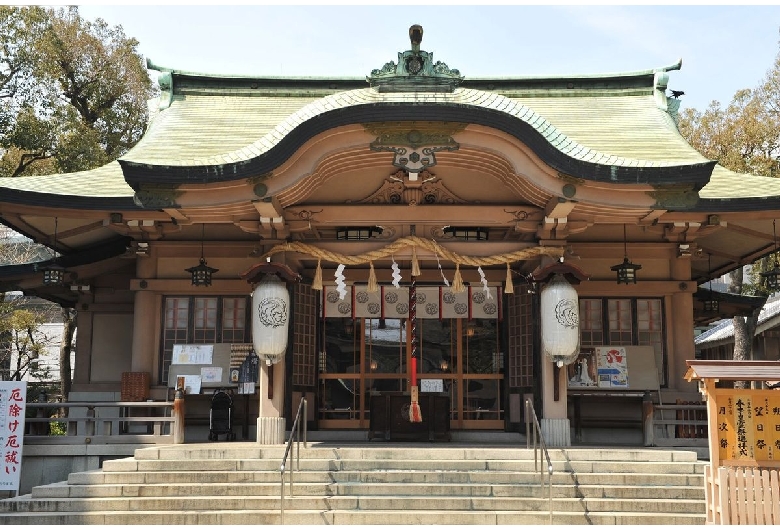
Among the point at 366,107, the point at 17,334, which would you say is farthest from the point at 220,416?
the point at 17,334

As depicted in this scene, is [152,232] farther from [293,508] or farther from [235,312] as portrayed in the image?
[293,508]

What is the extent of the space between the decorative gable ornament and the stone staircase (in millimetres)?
5438

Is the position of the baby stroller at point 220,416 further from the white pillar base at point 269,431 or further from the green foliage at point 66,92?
the green foliage at point 66,92

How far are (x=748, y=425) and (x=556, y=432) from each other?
11.8ft

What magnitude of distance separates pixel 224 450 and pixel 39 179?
6181mm

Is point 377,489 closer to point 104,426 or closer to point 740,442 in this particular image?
point 740,442

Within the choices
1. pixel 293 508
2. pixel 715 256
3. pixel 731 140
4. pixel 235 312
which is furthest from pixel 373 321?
pixel 731 140

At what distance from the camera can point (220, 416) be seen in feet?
44.4

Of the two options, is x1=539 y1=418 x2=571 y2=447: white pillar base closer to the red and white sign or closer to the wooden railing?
the wooden railing

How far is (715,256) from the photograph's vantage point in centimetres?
1614

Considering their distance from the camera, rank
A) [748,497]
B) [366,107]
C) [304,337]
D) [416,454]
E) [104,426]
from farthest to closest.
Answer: [304,337]
[104,426]
[366,107]
[416,454]
[748,497]

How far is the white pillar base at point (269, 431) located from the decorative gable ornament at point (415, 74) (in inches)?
212

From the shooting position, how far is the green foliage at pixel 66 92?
2088cm

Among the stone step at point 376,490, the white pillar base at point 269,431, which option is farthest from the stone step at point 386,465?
the white pillar base at point 269,431
